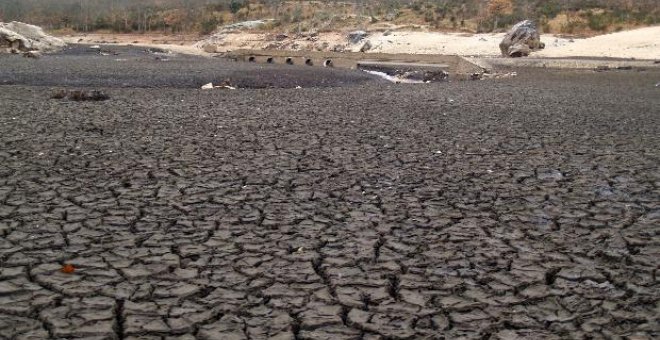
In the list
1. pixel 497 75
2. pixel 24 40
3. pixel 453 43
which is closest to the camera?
pixel 497 75

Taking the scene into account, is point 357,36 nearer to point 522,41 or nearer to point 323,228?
point 522,41

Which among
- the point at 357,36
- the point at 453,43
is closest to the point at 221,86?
the point at 453,43

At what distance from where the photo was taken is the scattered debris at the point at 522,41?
34031 mm

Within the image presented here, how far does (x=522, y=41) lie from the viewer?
34.5m

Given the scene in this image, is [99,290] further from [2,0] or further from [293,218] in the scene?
[2,0]

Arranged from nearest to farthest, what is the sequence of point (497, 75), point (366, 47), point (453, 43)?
point (497, 75) < point (453, 43) < point (366, 47)

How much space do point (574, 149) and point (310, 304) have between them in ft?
21.0

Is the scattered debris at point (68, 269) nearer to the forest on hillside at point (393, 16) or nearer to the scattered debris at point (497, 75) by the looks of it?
the scattered debris at point (497, 75)

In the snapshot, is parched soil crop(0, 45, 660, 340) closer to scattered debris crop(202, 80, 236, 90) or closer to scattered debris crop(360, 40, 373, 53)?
scattered debris crop(202, 80, 236, 90)

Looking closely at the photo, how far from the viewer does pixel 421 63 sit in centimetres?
3142

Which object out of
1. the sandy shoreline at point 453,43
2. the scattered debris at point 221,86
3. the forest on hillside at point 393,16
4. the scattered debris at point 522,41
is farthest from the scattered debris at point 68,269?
the forest on hillside at point 393,16

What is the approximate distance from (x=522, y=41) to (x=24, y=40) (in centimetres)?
3288

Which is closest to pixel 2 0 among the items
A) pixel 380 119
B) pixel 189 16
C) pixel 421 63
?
pixel 189 16

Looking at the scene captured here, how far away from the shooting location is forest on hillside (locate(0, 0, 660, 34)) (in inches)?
1697
